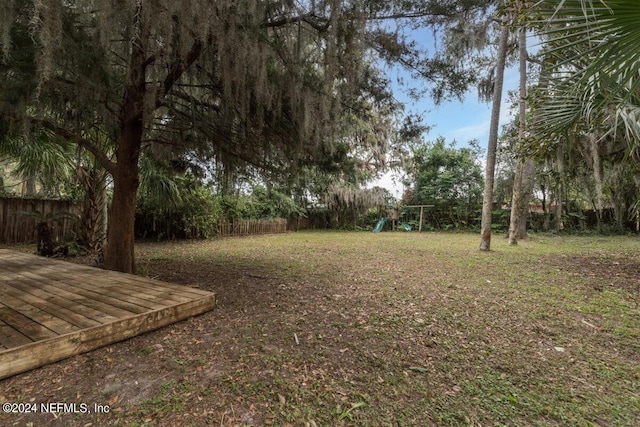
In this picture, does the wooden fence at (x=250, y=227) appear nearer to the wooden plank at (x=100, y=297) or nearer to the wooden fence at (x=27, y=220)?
the wooden fence at (x=27, y=220)

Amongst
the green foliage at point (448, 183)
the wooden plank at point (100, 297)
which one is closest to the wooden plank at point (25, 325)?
the wooden plank at point (100, 297)

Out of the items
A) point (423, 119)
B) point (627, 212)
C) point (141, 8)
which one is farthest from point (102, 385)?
point (627, 212)

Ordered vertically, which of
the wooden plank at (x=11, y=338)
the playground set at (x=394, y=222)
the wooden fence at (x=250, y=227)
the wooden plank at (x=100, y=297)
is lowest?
the wooden plank at (x=11, y=338)

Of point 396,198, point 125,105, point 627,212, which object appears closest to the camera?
point 125,105

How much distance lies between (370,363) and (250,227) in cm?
951

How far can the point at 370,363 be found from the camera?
74.2 inches

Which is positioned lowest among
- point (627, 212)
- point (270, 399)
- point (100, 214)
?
point (270, 399)

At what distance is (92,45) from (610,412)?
4059 millimetres

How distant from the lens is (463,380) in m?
1.74

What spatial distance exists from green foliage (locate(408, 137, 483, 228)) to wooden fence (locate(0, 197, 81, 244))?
1375 cm

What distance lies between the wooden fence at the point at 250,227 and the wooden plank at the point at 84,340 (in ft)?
25.5

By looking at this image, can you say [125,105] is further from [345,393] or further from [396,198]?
[396,198]

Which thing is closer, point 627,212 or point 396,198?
point 627,212

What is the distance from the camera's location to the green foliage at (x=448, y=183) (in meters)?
14.4
